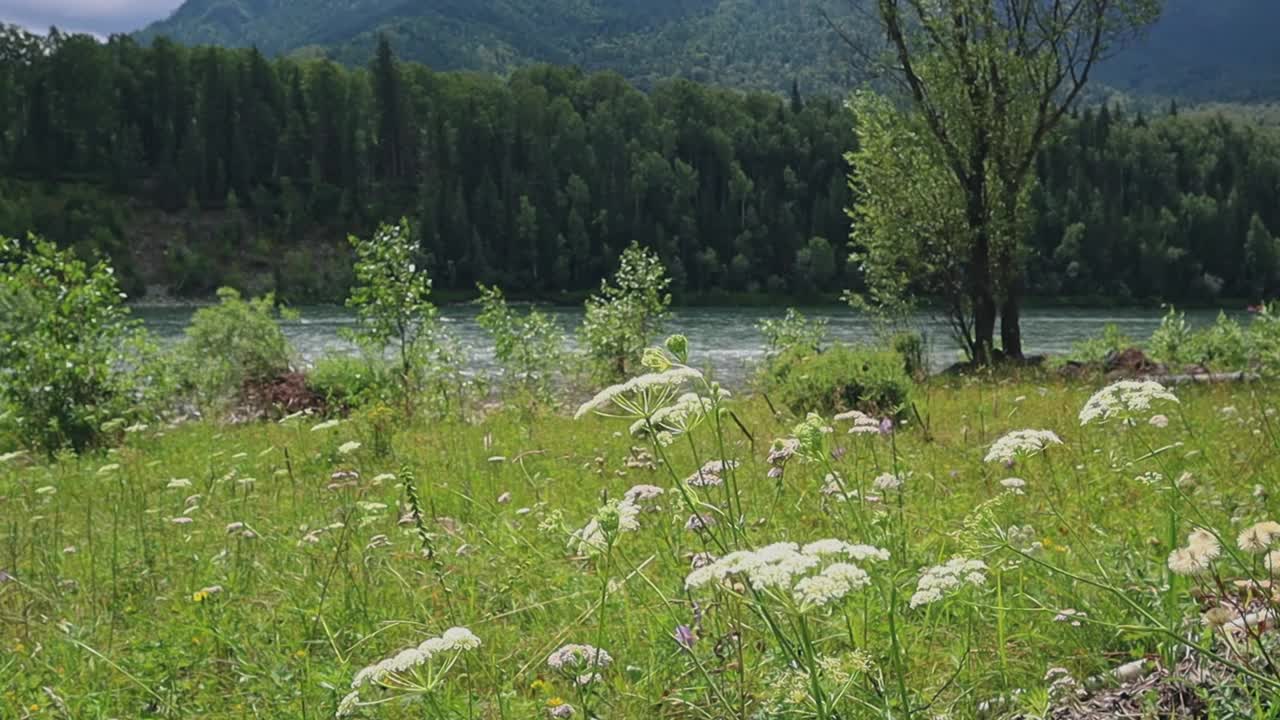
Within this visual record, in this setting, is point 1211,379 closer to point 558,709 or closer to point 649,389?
point 558,709

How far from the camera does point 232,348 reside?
73.6 feet

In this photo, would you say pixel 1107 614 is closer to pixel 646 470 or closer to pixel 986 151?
pixel 646 470

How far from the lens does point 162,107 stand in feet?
449

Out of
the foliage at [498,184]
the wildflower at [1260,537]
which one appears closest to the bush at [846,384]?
the wildflower at [1260,537]

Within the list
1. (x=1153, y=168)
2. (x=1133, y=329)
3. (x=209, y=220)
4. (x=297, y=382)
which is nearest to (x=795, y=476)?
→ (x=297, y=382)

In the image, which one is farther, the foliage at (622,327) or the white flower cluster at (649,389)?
the foliage at (622,327)

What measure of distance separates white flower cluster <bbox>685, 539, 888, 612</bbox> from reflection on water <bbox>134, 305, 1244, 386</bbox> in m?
18.6

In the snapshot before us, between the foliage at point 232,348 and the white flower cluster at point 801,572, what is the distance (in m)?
21.6

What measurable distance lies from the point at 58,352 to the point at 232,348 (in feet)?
32.2

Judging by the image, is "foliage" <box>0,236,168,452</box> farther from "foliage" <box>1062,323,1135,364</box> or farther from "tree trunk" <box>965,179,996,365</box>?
"foliage" <box>1062,323,1135,364</box>

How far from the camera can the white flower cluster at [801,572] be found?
1.52 meters

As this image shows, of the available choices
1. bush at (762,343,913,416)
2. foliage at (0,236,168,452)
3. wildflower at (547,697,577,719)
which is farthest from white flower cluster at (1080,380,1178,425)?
foliage at (0,236,168,452)

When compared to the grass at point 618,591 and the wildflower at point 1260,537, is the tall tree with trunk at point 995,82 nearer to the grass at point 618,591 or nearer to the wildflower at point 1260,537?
the grass at point 618,591

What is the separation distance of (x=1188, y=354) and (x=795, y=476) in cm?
1639
